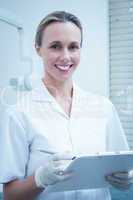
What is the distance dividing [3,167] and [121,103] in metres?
1.34

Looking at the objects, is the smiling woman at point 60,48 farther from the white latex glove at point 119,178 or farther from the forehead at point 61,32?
the white latex glove at point 119,178

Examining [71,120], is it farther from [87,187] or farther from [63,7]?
[63,7]

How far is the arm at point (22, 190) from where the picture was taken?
0.94m

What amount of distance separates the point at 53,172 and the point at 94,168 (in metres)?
0.12

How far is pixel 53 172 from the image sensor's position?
87 cm

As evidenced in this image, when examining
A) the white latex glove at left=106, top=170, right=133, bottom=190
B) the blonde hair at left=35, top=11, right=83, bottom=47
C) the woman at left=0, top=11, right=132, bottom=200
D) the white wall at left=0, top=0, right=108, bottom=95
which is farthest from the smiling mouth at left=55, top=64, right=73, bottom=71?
the white wall at left=0, top=0, right=108, bottom=95

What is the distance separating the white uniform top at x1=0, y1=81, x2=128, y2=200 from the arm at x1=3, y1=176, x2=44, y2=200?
0.03 metres

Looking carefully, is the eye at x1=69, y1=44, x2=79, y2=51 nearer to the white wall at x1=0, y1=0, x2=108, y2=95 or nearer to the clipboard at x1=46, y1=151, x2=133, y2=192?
the clipboard at x1=46, y1=151, x2=133, y2=192

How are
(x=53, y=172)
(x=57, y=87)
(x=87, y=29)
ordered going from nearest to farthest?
1. (x=53, y=172)
2. (x=57, y=87)
3. (x=87, y=29)

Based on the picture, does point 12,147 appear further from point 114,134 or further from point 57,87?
point 114,134

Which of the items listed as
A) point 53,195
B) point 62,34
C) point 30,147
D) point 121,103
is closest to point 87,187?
point 53,195

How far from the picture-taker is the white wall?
210 cm

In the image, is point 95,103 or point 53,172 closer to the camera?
point 53,172

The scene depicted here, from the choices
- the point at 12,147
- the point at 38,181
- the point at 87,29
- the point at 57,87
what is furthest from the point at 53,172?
the point at 87,29
